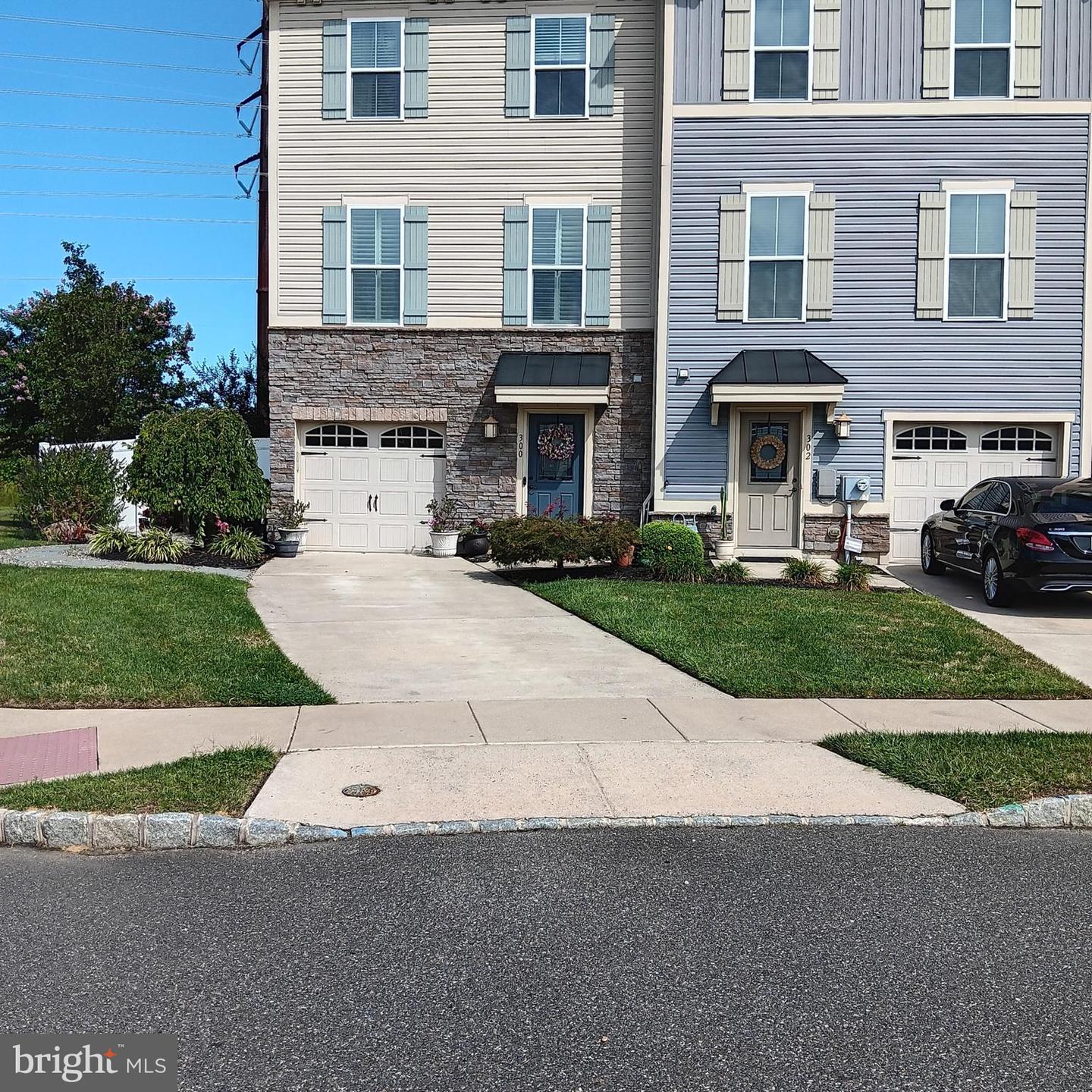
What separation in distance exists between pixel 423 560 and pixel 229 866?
1269 centimetres

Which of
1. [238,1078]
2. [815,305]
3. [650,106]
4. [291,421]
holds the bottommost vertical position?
[238,1078]

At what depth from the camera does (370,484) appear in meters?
19.0

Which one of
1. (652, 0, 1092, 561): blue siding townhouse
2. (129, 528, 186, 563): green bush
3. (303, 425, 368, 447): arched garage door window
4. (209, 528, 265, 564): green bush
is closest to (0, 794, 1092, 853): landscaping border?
(129, 528, 186, 563): green bush

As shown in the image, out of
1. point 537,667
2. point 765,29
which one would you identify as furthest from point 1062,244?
point 537,667

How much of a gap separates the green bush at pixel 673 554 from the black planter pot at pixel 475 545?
386 cm

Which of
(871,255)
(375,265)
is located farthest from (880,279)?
(375,265)

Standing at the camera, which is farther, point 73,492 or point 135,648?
point 73,492

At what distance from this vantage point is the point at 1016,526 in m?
Result: 12.9

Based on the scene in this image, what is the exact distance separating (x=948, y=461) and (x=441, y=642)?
1048 centimetres

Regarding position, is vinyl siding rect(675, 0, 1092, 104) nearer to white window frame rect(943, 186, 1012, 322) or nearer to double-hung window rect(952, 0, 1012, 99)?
double-hung window rect(952, 0, 1012, 99)

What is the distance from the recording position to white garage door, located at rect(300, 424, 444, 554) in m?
18.9

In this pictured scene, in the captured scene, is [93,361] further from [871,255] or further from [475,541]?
[871,255]

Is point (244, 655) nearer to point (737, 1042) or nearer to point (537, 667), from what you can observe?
point (537, 667)

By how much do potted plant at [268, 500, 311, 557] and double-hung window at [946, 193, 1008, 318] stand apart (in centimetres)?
1136
